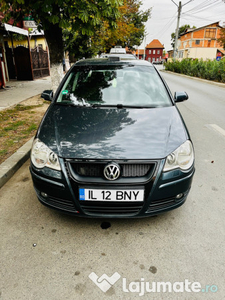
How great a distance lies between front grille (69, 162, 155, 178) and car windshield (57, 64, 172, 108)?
3.64 feet

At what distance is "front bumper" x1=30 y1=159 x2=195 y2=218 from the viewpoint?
82.5 inches

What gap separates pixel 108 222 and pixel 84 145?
2.82 feet

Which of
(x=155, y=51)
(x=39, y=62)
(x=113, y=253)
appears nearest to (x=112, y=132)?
(x=113, y=253)

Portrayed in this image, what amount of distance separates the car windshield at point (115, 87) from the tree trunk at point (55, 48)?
399 cm

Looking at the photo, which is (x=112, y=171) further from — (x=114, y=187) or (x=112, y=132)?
(x=112, y=132)

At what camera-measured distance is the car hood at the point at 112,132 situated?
2168mm

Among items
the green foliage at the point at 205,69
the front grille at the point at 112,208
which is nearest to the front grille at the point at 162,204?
the front grille at the point at 112,208

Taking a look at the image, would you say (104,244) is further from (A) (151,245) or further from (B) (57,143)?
(B) (57,143)

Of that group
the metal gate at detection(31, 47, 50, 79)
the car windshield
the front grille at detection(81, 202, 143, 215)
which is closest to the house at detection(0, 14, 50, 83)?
the metal gate at detection(31, 47, 50, 79)

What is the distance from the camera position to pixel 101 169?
83.1 inches

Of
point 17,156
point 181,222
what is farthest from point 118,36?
point 181,222

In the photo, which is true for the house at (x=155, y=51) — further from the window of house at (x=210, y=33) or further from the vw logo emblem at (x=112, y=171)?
the vw logo emblem at (x=112, y=171)

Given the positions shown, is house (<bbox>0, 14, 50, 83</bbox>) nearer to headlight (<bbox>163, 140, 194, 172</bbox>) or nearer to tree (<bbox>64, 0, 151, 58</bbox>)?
tree (<bbox>64, 0, 151, 58</bbox>)

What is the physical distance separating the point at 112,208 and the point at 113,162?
42cm
